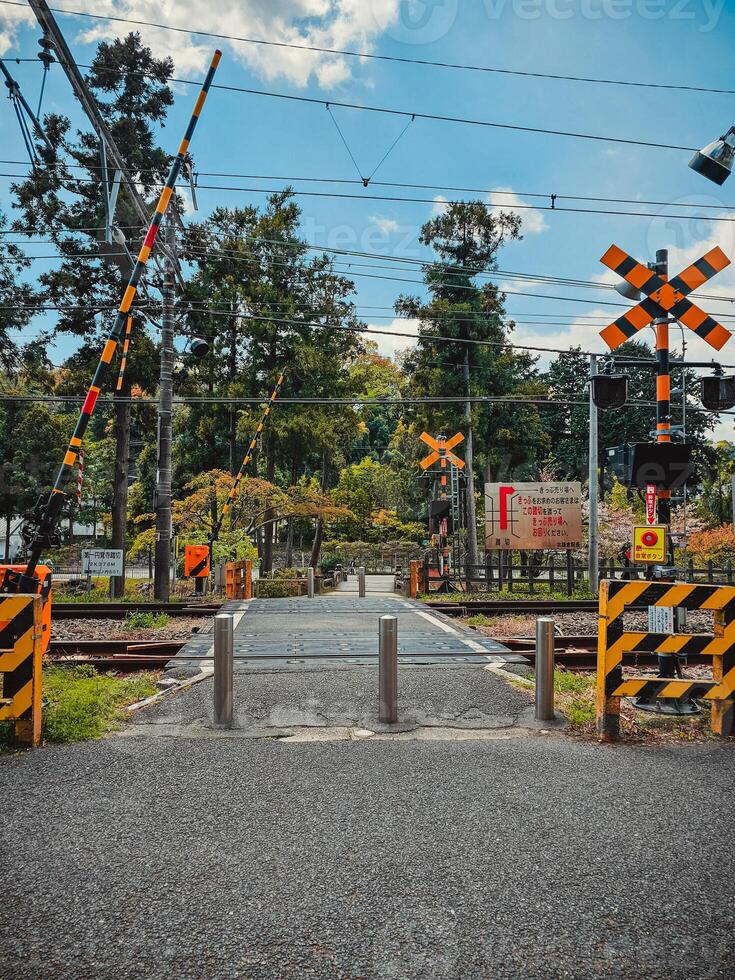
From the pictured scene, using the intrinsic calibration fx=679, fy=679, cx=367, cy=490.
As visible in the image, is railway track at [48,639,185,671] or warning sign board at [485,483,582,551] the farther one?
warning sign board at [485,483,582,551]

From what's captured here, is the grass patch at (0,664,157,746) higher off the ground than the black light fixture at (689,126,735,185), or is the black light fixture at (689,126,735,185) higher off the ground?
the black light fixture at (689,126,735,185)

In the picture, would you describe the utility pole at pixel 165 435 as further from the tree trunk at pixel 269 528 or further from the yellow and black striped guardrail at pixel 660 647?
the yellow and black striped guardrail at pixel 660 647

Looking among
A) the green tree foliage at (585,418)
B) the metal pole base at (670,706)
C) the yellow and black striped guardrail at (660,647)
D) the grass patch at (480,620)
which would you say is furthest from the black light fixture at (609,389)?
the green tree foliage at (585,418)

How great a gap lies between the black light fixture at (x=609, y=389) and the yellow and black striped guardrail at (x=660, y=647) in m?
2.40

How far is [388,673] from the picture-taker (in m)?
5.77

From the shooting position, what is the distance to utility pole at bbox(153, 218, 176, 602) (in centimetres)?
1616

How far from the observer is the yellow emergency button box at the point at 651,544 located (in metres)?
5.93

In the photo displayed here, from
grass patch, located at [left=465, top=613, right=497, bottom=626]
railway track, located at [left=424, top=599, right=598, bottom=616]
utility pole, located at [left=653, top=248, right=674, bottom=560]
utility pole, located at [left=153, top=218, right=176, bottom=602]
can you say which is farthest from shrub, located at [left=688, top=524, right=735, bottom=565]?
utility pole, located at [left=653, top=248, right=674, bottom=560]

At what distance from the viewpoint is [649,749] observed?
4.93 metres

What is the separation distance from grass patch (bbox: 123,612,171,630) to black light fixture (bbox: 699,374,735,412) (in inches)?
366

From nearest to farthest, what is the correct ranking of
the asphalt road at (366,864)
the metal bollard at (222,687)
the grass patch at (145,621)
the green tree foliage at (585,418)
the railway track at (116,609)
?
1. the asphalt road at (366,864)
2. the metal bollard at (222,687)
3. the grass patch at (145,621)
4. the railway track at (116,609)
5. the green tree foliage at (585,418)

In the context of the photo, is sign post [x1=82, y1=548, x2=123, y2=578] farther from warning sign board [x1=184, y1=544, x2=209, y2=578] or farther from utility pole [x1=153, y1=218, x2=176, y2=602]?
warning sign board [x1=184, y1=544, x2=209, y2=578]

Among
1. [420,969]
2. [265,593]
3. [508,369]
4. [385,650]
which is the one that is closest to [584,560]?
[508,369]

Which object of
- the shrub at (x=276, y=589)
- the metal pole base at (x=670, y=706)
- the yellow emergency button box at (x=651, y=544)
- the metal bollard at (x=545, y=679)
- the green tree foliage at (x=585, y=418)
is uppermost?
the green tree foliage at (x=585, y=418)
